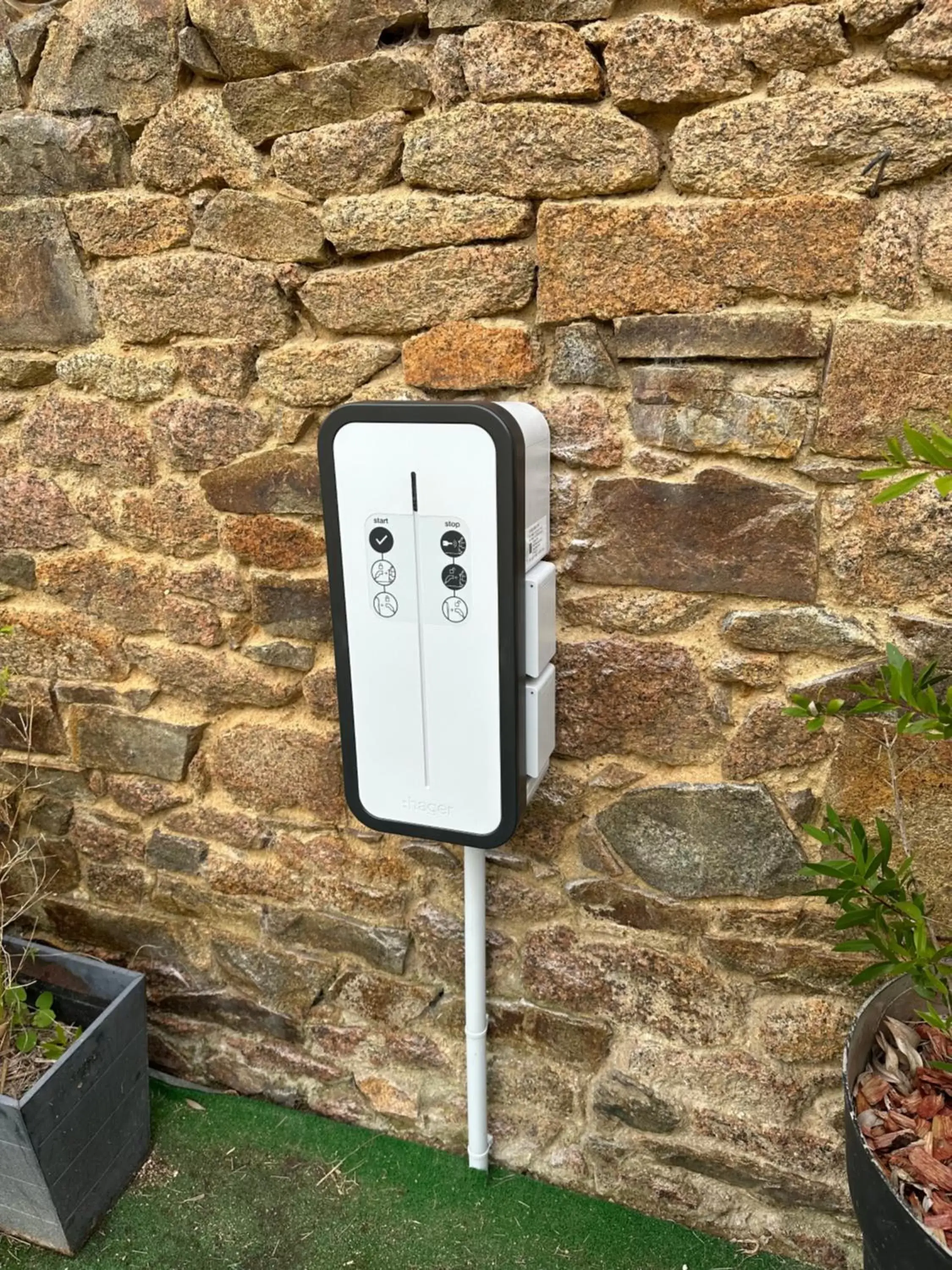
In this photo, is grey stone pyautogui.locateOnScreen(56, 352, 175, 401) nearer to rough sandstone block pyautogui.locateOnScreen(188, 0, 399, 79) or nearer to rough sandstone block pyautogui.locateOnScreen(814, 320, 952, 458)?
rough sandstone block pyautogui.locateOnScreen(188, 0, 399, 79)

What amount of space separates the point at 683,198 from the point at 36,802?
5.49 ft

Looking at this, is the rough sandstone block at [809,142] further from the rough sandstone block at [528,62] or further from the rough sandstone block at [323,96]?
the rough sandstone block at [323,96]

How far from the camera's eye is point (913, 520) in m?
1.19

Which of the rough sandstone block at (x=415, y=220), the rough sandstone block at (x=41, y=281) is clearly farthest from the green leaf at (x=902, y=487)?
the rough sandstone block at (x=41, y=281)

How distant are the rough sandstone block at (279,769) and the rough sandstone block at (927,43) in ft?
4.22

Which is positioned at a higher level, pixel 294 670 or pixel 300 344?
pixel 300 344

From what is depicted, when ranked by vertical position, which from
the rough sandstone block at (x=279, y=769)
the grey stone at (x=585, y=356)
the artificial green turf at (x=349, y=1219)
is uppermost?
the grey stone at (x=585, y=356)

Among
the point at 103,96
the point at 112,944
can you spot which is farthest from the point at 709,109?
the point at 112,944

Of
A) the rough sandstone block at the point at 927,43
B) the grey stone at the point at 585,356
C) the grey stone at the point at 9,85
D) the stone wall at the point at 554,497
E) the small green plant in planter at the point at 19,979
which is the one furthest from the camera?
the small green plant in planter at the point at 19,979

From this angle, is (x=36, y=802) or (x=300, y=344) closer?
(x=300, y=344)

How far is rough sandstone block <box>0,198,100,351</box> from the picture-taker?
153cm

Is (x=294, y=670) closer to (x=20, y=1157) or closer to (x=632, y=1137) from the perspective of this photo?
(x=20, y=1157)

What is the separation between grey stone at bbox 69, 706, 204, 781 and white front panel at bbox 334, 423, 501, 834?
50 centimetres

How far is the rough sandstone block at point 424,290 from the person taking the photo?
1.29 metres
